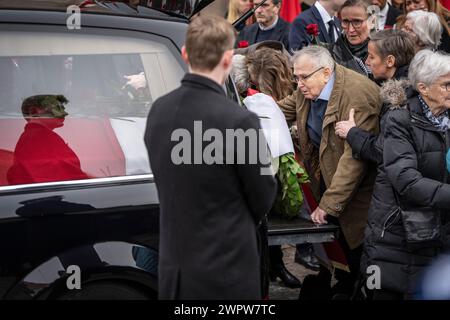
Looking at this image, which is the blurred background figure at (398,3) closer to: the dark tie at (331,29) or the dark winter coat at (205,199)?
the dark tie at (331,29)

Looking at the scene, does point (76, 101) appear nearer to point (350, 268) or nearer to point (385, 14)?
point (350, 268)

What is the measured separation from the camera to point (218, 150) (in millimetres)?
2949

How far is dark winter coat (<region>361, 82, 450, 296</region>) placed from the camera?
404 cm

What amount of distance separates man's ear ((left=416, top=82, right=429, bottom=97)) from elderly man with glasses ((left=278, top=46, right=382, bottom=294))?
17.2 inches

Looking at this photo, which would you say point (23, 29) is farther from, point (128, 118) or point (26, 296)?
point (26, 296)

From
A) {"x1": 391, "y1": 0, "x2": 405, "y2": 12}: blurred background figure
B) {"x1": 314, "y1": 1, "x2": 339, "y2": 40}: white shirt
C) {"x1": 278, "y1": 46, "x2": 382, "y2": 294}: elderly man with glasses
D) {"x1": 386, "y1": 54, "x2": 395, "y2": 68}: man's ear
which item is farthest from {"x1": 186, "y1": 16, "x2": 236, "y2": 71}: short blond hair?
{"x1": 391, "y1": 0, "x2": 405, "y2": 12}: blurred background figure

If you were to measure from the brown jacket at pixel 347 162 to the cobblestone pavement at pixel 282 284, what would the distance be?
3.49 ft

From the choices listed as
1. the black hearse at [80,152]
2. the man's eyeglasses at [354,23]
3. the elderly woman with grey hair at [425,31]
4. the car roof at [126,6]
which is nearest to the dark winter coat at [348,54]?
the man's eyeglasses at [354,23]

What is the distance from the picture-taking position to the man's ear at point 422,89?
419cm

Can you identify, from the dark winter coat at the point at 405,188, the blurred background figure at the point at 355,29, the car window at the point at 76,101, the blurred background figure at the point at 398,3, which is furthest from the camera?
the blurred background figure at the point at 398,3

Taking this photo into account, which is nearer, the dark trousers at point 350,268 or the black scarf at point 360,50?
the dark trousers at point 350,268

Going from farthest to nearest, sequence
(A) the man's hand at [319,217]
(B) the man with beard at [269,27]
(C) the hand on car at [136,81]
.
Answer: (B) the man with beard at [269,27] < (A) the man's hand at [319,217] < (C) the hand on car at [136,81]

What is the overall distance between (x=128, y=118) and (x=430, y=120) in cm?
149
